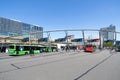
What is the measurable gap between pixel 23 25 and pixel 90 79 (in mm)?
140448

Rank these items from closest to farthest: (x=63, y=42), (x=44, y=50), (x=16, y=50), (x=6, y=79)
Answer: (x=6, y=79) → (x=16, y=50) → (x=44, y=50) → (x=63, y=42)

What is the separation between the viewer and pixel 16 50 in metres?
45.5

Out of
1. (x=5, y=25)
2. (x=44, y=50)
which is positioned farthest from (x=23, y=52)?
(x=5, y=25)

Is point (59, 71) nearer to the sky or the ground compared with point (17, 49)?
nearer to the ground

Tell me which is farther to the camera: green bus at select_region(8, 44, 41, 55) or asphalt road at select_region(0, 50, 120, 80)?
green bus at select_region(8, 44, 41, 55)

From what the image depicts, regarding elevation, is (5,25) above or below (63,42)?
above

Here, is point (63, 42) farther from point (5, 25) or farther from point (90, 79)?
point (90, 79)

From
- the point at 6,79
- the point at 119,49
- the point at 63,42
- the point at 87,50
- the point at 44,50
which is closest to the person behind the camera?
the point at 6,79

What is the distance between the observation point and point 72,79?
422 inches

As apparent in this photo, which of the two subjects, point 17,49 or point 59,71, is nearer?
point 59,71

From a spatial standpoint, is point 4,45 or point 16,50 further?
point 4,45

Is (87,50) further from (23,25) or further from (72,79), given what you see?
(23,25)

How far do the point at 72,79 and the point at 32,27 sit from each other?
468ft

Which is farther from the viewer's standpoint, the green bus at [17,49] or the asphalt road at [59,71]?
the green bus at [17,49]
